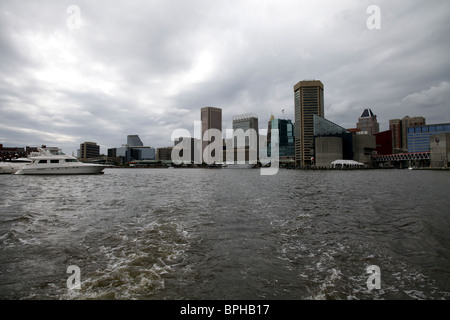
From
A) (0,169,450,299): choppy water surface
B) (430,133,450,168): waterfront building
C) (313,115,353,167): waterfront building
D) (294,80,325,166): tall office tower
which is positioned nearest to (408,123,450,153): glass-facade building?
(294,80,325,166): tall office tower

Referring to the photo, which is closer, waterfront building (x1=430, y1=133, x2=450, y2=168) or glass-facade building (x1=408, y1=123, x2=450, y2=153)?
waterfront building (x1=430, y1=133, x2=450, y2=168)

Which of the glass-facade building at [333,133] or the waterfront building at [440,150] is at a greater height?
the glass-facade building at [333,133]

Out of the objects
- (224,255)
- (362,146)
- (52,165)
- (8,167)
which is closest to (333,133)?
(362,146)

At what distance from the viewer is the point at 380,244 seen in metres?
7.56

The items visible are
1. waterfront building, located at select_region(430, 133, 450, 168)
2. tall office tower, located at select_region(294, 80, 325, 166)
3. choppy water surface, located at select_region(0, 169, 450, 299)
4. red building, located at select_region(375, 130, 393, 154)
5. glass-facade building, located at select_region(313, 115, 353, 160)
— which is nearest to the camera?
choppy water surface, located at select_region(0, 169, 450, 299)

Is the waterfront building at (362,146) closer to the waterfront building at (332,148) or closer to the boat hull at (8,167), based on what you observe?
the waterfront building at (332,148)

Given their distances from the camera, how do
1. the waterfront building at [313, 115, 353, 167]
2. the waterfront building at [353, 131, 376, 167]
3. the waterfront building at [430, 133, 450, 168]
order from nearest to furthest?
the waterfront building at [430, 133, 450, 168]
the waterfront building at [313, 115, 353, 167]
the waterfront building at [353, 131, 376, 167]

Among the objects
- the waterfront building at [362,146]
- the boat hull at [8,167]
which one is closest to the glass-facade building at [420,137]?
the waterfront building at [362,146]

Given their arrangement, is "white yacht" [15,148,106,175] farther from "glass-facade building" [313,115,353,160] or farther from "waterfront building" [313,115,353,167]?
"glass-facade building" [313,115,353,160]

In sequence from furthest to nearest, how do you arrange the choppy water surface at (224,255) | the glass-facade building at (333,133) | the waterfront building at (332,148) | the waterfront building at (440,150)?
the glass-facade building at (333,133) → the waterfront building at (332,148) → the waterfront building at (440,150) → the choppy water surface at (224,255)

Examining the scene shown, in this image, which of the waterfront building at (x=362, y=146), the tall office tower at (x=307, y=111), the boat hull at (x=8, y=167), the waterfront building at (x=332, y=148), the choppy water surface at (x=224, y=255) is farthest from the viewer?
the tall office tower at (x=307, y=111)

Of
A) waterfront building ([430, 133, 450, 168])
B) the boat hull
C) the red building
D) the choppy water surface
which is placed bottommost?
the choppy water surface

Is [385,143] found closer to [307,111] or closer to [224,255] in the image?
[307,111]
